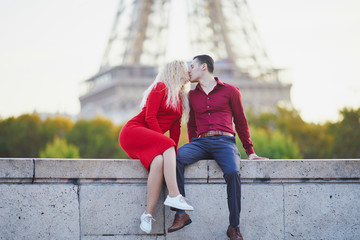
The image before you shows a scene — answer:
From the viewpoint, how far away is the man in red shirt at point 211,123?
22.0ft

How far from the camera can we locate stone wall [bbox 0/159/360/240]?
22.4ft

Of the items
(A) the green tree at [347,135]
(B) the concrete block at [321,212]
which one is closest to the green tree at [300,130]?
(A) the green tree at [347,135]

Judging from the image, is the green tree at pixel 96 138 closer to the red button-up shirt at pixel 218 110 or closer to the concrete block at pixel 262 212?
the red button-up shirt at pixel 218 110

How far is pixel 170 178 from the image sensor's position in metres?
6.44

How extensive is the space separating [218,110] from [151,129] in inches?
36.8

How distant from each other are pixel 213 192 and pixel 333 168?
1.60 meters

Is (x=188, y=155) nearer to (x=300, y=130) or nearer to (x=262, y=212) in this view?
(x=262, y=212)

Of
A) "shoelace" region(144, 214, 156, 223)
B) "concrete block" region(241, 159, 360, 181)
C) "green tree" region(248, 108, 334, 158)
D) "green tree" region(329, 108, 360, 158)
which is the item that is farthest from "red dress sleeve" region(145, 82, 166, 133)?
"green tree" region(248, 108, 334, 158)

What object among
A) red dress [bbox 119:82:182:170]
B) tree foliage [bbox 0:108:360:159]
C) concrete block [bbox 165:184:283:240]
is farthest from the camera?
tree foliage [bbox 0:108:360:159]

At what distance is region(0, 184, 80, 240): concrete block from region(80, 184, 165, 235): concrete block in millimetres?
124

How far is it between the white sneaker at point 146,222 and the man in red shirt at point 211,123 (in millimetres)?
501

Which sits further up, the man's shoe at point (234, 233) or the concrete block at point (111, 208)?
the concrete block at point (111, 208)

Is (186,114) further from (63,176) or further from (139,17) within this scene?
(139,17)

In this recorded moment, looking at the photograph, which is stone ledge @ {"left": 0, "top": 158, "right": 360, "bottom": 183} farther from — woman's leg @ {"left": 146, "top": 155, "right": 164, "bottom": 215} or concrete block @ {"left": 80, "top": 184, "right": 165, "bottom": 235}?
woman's leg @ {"left": 146, "top": 155, "right": 164, "bottom": 215}
